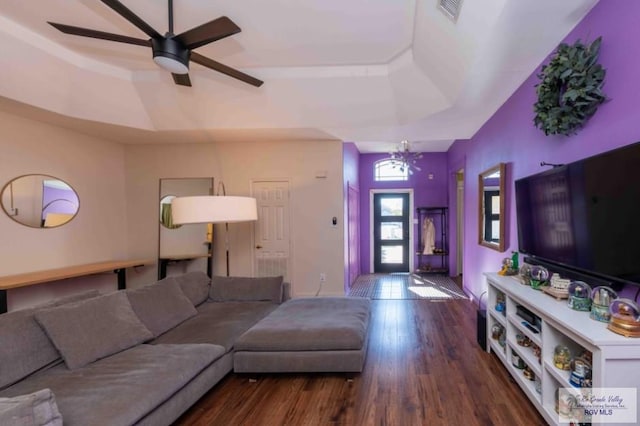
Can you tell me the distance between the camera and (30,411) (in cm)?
129

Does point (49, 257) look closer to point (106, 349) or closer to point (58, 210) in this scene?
point (58, 210)

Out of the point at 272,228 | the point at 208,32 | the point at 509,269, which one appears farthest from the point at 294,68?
the point at 509,269

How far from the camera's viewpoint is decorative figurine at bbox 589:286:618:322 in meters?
1.69

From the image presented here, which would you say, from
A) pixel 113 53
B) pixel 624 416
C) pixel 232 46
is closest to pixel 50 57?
pixel 113 53

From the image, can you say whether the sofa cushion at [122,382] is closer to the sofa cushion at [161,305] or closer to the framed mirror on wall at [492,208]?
the sofa cushion at [161,305]

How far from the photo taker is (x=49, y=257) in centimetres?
411

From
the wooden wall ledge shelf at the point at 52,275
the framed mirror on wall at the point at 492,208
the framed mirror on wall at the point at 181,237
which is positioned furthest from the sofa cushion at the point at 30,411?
the framed mirror on wall at the point at 492,208

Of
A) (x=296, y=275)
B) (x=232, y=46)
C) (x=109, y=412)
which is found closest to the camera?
(x=109, y=412)

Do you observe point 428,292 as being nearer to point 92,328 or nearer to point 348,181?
point 348,181

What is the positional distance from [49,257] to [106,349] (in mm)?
2732

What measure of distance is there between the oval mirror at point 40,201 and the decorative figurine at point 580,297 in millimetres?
5404

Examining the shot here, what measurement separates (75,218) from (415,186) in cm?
Result: 642

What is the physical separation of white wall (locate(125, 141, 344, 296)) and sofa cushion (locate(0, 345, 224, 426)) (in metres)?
2.82

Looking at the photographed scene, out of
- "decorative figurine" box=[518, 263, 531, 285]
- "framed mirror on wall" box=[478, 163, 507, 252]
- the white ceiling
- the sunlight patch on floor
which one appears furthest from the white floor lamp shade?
the sunlight patch on floor
